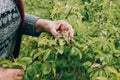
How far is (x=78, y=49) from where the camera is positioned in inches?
89.7

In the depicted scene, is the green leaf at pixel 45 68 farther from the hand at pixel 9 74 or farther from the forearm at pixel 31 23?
the hand at pixel 9 74

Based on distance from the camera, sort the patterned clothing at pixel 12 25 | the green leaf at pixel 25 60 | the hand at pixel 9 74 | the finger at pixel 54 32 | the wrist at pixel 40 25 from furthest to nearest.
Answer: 1. the wrist at pixel 40 25
2. the finger at pixel 54 32
3. the green leaf at pixel 25 60
4. the patterned clothing at pixel 12 25
5. the hand at pixel 9 74

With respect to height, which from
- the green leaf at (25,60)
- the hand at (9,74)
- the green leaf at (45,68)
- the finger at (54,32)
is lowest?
the green leaf at (45,68)

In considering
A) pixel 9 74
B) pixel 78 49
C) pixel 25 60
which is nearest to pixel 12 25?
pixel 25 60

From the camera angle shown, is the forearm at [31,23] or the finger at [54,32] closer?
the finger at [54,32]

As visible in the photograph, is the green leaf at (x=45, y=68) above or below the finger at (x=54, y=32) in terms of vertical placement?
below

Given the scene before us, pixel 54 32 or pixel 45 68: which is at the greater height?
pixel 54 32

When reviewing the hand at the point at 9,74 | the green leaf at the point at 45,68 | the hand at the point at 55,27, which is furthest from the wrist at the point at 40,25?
the hand at the point at 9,74

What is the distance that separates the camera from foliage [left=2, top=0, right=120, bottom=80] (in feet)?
7.06

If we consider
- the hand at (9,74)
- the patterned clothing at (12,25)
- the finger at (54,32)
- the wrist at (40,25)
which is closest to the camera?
the hand at (9,74)

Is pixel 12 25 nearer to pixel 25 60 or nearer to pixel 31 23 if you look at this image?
pixel 25 60

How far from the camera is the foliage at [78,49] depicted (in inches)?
84.7

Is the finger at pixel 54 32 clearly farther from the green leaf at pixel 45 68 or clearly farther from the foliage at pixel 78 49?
the green leaf at pixel 45 68

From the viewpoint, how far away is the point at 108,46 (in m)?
2.33
